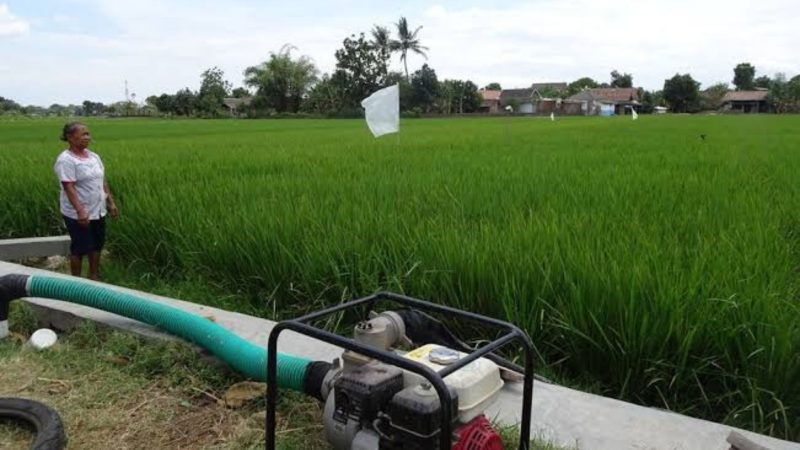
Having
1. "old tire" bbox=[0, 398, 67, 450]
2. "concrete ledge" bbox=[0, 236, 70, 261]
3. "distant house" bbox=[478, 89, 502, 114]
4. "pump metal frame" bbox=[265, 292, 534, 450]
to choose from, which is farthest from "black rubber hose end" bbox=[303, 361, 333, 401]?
"distant house" bbox=[478, 89, 502, 114]

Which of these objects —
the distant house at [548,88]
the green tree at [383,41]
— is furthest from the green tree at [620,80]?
the green tree at [383,41]

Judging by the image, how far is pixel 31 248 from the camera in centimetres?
412

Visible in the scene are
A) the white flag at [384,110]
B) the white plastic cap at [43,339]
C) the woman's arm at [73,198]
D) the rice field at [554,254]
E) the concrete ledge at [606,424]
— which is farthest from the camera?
the white flag at [384,110]

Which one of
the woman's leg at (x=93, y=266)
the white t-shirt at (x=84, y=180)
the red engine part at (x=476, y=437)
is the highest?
the white t-shirt at (x=84, y=180)

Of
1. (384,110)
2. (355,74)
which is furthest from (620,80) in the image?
(384,110)

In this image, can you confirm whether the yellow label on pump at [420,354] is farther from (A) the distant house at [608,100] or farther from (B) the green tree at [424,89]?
(A) the distant house at [608,100]

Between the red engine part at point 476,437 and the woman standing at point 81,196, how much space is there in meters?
3.08

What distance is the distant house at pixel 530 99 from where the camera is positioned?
71.0 meters

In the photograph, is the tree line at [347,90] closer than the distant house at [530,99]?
Yes

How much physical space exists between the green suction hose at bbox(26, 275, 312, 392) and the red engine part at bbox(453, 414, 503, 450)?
584mm

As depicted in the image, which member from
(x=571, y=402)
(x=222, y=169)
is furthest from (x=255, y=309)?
(x=222, y=169)

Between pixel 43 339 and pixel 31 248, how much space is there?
6.26ft

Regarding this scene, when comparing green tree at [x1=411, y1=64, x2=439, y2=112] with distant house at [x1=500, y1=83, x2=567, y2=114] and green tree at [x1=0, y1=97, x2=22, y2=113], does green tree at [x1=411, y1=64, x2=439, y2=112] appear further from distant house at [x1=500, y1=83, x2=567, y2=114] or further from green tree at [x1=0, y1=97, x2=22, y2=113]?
green tree at [x1=0, y1=97, x2=22, y2=113]

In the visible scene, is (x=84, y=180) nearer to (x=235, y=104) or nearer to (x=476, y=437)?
(x=476, y=437)
